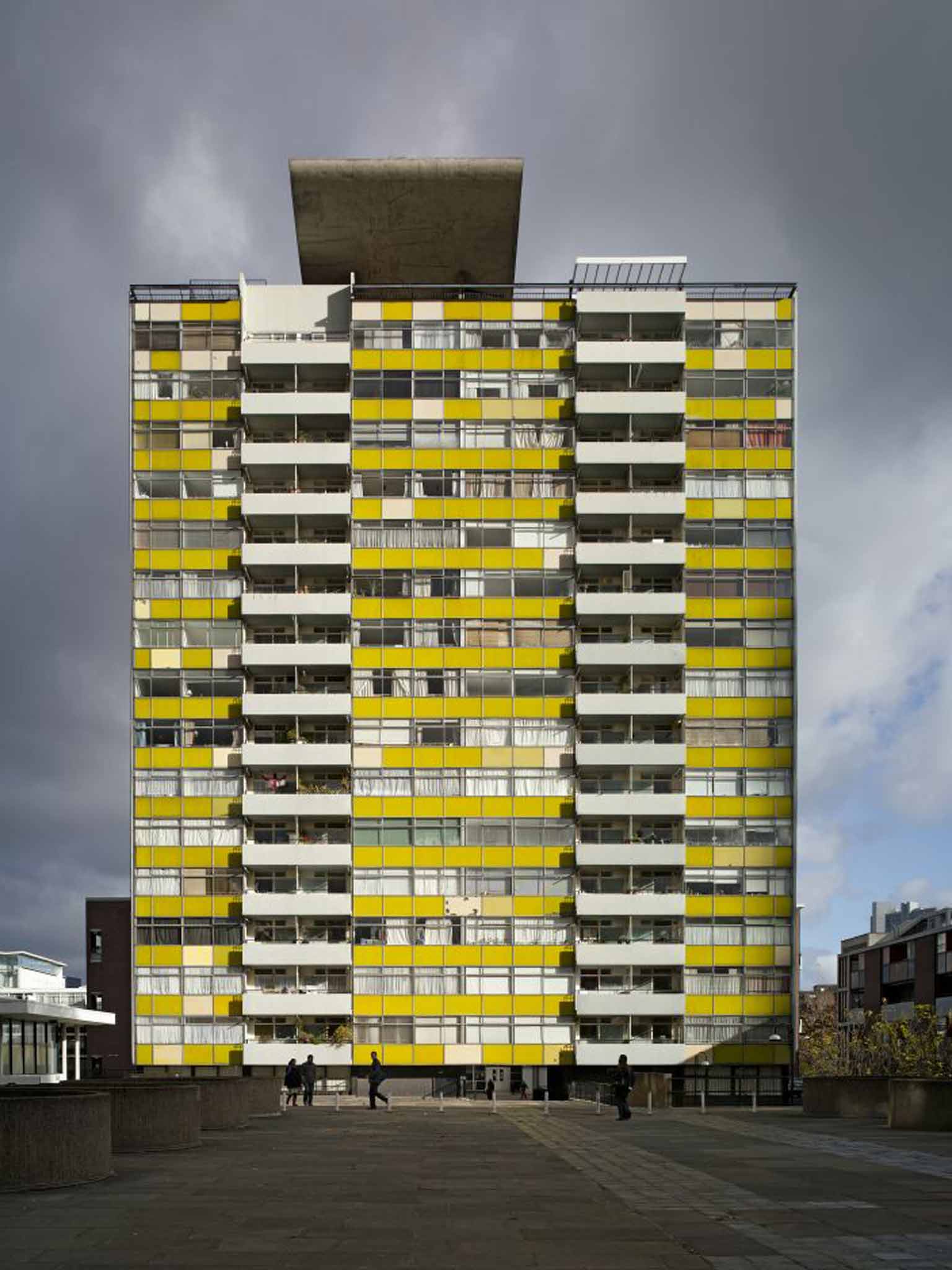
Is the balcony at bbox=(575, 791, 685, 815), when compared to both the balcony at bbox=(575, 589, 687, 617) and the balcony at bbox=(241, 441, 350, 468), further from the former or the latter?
the balcony at bbox=(241, 441, 350, 468)

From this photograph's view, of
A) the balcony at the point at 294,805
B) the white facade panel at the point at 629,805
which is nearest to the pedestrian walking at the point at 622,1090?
the white facade panel at the point at 629,805

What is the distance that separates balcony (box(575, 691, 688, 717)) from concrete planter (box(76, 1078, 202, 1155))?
4896 centimetres

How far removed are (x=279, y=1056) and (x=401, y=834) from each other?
1257cm

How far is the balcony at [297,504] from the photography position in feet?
278

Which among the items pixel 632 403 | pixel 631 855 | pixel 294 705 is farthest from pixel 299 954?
pixel 632 403

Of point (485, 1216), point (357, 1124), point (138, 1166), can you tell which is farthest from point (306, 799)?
point (485, 1216)

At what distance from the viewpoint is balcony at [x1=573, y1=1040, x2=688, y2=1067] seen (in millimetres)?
81000

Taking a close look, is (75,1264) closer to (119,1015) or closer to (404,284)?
(404,284)

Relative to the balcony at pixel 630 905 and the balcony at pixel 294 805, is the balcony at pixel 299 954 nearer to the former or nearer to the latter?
the balcony at pixel 294 805

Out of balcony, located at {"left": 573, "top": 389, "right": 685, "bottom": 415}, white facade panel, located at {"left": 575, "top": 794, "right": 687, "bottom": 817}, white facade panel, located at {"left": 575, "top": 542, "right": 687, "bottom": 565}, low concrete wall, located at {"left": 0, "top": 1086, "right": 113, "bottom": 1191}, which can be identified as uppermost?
balcony, located at {"left": 573, "top": 389, "right": 685, "bottom": 415}

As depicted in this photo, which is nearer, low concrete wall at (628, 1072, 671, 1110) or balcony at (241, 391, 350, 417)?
low concrete wall at (628, 1072, 671, 1110)

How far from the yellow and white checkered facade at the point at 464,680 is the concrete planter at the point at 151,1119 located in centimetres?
4599

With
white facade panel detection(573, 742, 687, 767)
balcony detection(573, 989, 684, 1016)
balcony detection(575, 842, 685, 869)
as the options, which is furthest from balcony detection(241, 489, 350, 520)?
balcony detection(573, 989, 684, 1016)

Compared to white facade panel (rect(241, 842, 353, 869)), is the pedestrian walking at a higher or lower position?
lower
